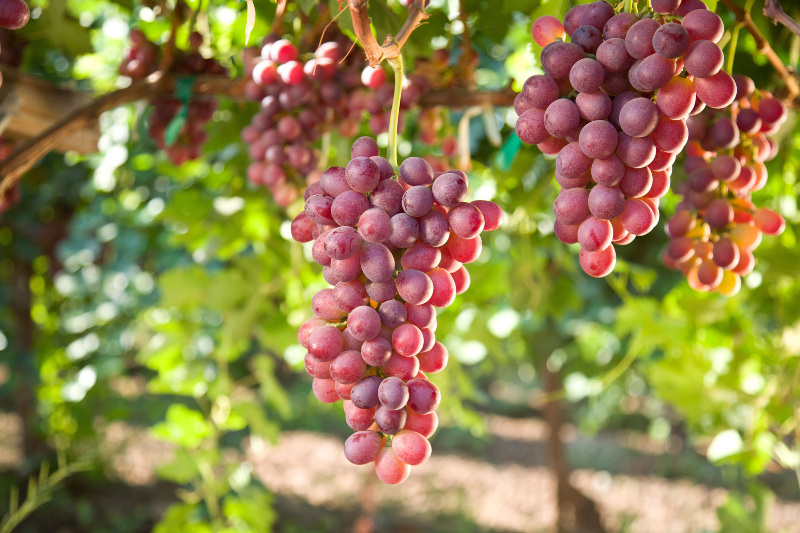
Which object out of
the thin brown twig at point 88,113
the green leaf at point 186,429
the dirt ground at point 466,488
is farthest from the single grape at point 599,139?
the dirt ground at point 466,488

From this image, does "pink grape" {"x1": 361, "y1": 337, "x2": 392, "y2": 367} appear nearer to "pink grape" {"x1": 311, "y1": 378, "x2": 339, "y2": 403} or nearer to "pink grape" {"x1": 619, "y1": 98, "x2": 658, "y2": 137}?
"pink grape" {"x1": 311, "y1": 378, "x2": 339, "y2": 403}

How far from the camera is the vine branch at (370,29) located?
0.35 meters

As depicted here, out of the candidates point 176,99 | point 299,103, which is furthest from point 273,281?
point 299,103

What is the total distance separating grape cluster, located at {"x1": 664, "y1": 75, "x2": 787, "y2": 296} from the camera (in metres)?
0.55

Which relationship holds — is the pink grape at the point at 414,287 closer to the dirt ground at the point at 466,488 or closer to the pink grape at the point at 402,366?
the pink grape at the point at 402,366

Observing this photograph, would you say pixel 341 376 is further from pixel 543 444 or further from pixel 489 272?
pixel 543 444

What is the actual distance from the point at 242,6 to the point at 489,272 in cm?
78

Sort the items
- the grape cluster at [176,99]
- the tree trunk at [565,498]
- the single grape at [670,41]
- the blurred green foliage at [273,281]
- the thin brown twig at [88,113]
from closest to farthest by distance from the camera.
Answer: the single grape at [670,41], the thin brown twig at [88,113], the grape cluster at [176,99], the blurred green foliage at [273,281], the tree trunk at [565,498]

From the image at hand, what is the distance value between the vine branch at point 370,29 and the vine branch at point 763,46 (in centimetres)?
31

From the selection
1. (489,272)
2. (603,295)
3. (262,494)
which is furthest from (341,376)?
(603,295)

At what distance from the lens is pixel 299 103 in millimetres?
735

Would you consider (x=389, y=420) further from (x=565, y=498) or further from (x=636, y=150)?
(x=565, y=498)

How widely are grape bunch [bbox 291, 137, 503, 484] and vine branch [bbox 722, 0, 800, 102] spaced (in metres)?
0.33

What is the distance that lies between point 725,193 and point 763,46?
0.14 meters
